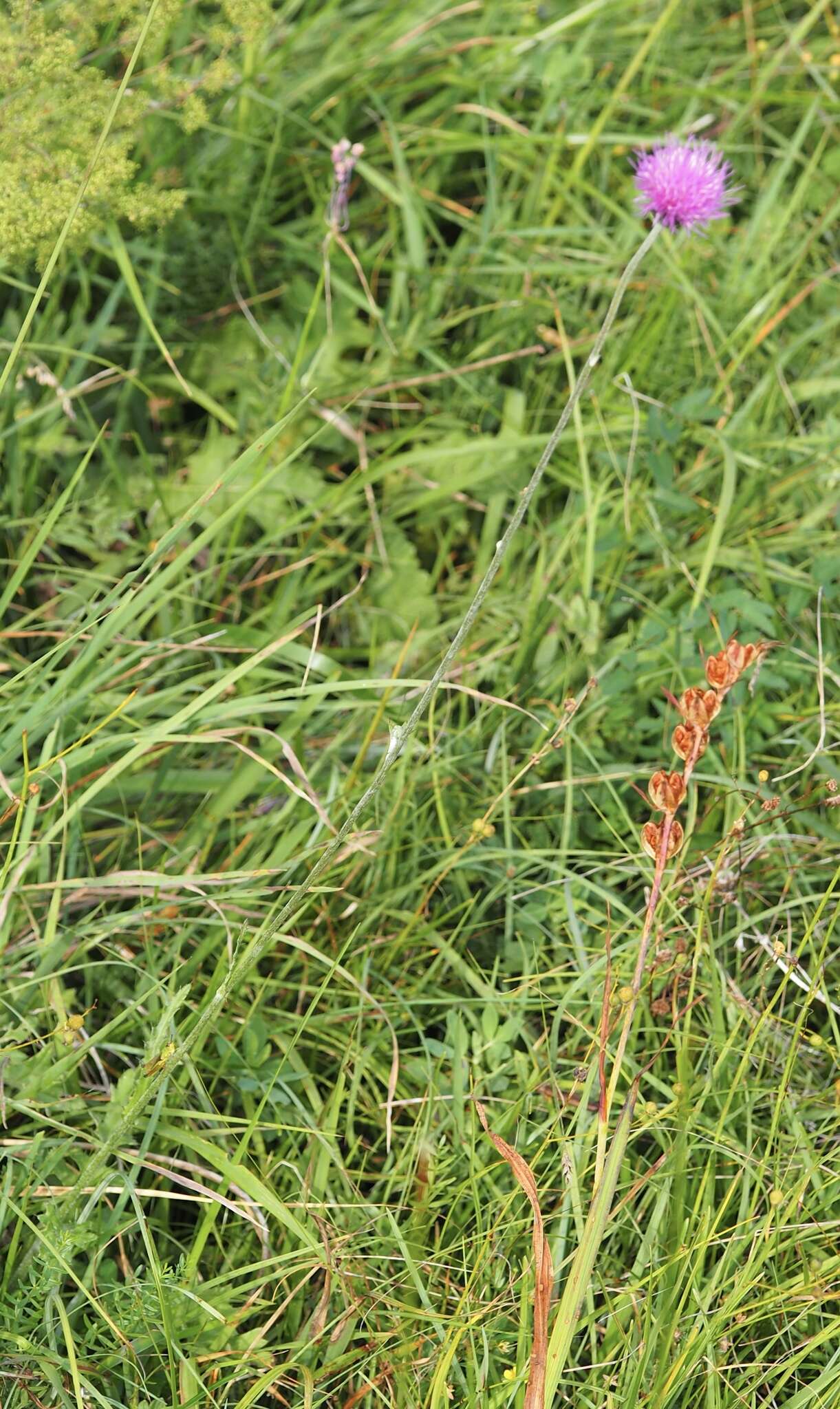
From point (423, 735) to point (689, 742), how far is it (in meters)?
0.77

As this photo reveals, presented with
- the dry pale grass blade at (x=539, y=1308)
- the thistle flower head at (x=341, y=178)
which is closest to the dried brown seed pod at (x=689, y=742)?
the dry pale grass blade at (x=539, y=1308)

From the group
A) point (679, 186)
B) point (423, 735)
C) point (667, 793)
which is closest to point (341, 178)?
point (679, 186)

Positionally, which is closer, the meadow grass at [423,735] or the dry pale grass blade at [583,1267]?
the dry pale grass blade at [583,1267]

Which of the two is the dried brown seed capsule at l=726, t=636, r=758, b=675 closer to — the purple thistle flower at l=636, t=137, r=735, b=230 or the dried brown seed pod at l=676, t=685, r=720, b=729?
the dried brown seed pod at l=676, t=685, r=720, b=729

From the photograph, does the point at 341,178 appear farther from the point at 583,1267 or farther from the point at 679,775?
the point at 583,1267

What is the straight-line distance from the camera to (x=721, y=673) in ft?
4.28

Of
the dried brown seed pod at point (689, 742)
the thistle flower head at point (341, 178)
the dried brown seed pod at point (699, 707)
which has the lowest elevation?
the dried brown seed pod at point (689, 742)

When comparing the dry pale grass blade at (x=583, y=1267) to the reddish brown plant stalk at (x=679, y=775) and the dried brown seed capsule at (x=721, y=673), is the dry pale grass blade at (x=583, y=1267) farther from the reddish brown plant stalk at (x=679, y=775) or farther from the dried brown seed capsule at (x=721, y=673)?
the dried brown seed capsule at (x=721, y=673)

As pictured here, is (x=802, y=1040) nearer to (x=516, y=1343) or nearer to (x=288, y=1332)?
(x=516, y=1343)

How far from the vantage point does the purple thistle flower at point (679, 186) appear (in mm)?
1599

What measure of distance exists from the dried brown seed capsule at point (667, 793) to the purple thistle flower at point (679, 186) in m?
0.76

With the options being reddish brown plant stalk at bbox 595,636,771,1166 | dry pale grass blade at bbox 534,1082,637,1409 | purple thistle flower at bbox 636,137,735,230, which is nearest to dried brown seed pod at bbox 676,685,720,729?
reddish brown plant stalk at bbox 595,636,771,1166

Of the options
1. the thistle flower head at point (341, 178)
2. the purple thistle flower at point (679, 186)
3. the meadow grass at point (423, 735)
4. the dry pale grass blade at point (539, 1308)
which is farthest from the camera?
the thistle flower head at point (341, 178)

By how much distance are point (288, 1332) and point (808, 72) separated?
2.79m
